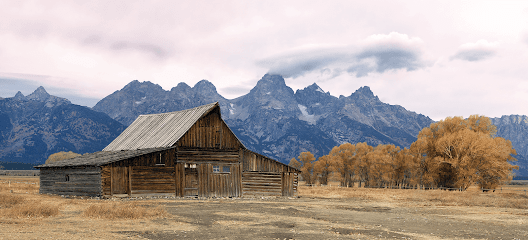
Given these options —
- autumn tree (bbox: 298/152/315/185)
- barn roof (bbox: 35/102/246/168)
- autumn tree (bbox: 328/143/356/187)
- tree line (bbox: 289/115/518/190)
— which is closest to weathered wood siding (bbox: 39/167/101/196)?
barn roof (bbox: 35/102/246/168)

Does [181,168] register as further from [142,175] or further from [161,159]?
[142,175]

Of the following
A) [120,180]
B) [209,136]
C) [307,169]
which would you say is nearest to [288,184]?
[209,136]

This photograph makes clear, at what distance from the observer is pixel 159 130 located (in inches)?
1884

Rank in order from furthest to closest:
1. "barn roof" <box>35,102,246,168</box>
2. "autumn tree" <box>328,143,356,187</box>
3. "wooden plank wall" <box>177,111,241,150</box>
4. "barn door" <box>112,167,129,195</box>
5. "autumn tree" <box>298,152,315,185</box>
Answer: "autumn tree" <box>298,152,315,185</box> → "autumn tree" <box>328,143,356,187</box> → "wooden plank wall" <box>177,111,241,150</box> → "barn roof" <box>35,102,246,168</box> → "barn door" <box>112,167,129,195</box>

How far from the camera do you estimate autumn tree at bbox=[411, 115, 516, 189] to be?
219 feet

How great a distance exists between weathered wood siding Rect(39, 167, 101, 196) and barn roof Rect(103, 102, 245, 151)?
24.1 feet

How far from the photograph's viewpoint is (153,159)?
39969 mm

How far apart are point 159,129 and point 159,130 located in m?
0.37

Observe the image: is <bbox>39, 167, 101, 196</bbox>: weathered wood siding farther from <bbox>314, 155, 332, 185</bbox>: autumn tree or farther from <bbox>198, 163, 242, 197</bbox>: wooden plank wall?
<bbox>314, 155, 332, 185</bbox>: autumn tree

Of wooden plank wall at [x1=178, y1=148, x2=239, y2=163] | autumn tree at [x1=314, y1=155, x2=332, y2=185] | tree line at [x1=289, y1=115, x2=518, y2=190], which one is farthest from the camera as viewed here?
autumn tree at [x1=314, y1=155, x2=332, y2=185]

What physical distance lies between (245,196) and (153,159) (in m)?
10.8

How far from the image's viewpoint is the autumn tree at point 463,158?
219 ft

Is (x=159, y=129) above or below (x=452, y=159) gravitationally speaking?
above

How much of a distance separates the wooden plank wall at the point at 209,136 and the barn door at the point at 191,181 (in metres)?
2.51
